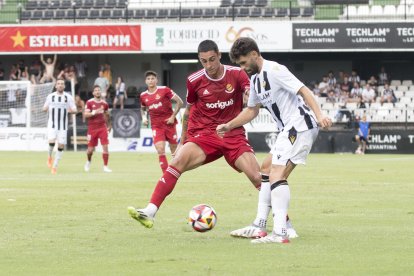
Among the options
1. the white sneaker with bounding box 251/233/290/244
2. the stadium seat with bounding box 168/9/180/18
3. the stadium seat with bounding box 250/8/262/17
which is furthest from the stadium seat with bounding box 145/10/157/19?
the white sneaker with bounding box 251/233/290/244

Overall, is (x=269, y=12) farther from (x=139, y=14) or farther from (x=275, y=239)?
(x=275, y=239)

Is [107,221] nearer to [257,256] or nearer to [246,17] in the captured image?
[257,256]

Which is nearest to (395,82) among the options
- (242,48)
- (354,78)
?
(354,78)

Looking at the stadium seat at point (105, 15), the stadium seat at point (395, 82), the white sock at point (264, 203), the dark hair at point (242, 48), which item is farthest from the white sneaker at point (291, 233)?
the stadium seat at point (105, 15)

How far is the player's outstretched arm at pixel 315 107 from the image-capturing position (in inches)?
391

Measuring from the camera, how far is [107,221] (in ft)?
42.6

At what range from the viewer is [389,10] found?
45281 millimetres

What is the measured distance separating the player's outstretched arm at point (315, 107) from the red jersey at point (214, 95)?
188cm

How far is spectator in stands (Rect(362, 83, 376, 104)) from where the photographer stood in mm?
43906

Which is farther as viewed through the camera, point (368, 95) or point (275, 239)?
point (368, 95)

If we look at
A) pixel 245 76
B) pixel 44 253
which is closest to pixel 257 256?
pixel 44 253

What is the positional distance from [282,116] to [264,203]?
3.80 ft

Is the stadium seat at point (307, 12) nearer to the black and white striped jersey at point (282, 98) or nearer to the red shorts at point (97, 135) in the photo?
the red shorts at point (97, 135)

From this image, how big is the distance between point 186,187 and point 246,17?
26.6m
